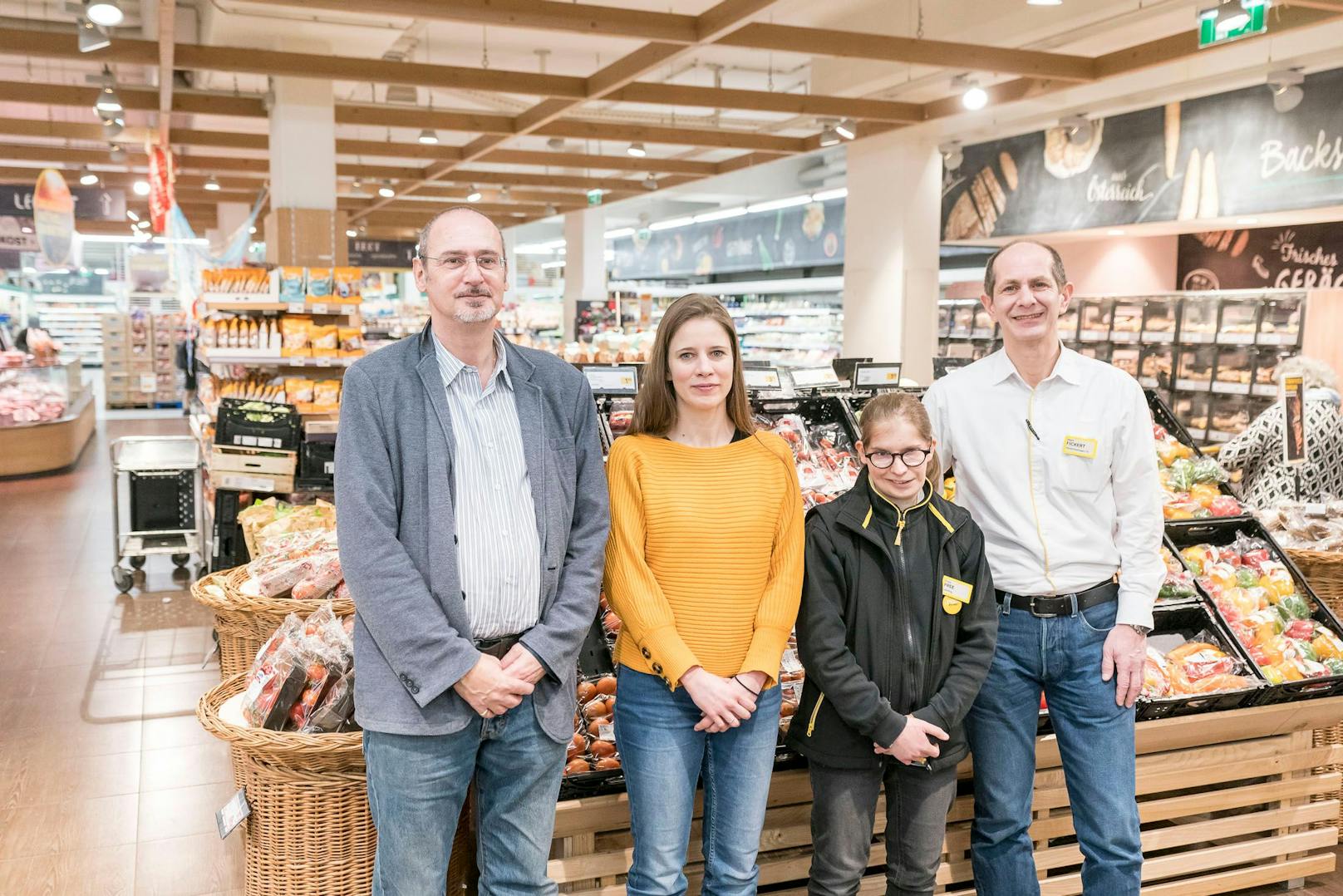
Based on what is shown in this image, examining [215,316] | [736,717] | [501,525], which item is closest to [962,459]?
[736,717]

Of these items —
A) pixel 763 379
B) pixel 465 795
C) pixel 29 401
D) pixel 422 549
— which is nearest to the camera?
pixel 422 549

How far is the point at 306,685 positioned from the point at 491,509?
95 centimetres

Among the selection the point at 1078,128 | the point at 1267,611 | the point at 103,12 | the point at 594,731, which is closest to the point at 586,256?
the point at 1078,128

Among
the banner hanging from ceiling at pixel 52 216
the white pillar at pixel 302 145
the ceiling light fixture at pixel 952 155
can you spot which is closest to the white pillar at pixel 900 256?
the ceiling light fixture at pixel 952 155

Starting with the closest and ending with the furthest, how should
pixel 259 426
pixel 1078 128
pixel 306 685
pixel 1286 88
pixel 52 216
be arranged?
pixel 306 685 → pixel 259 426 → pixel 1286 88 → pixel 1078 128 → pixel 52 216

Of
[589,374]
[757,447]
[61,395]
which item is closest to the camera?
[757,447]

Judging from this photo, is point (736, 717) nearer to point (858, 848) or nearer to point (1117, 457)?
point (858, 848)

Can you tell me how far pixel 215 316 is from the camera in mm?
7242

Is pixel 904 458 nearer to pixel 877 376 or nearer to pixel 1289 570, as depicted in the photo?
pixel 1289 570

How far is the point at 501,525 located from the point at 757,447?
0.58 m

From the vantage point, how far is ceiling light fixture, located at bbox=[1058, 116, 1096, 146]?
28.7 ft

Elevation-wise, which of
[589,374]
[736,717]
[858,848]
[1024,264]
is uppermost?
[1024,264]

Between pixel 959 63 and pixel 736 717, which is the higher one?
pixel 959 63

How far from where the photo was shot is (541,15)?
595cm
